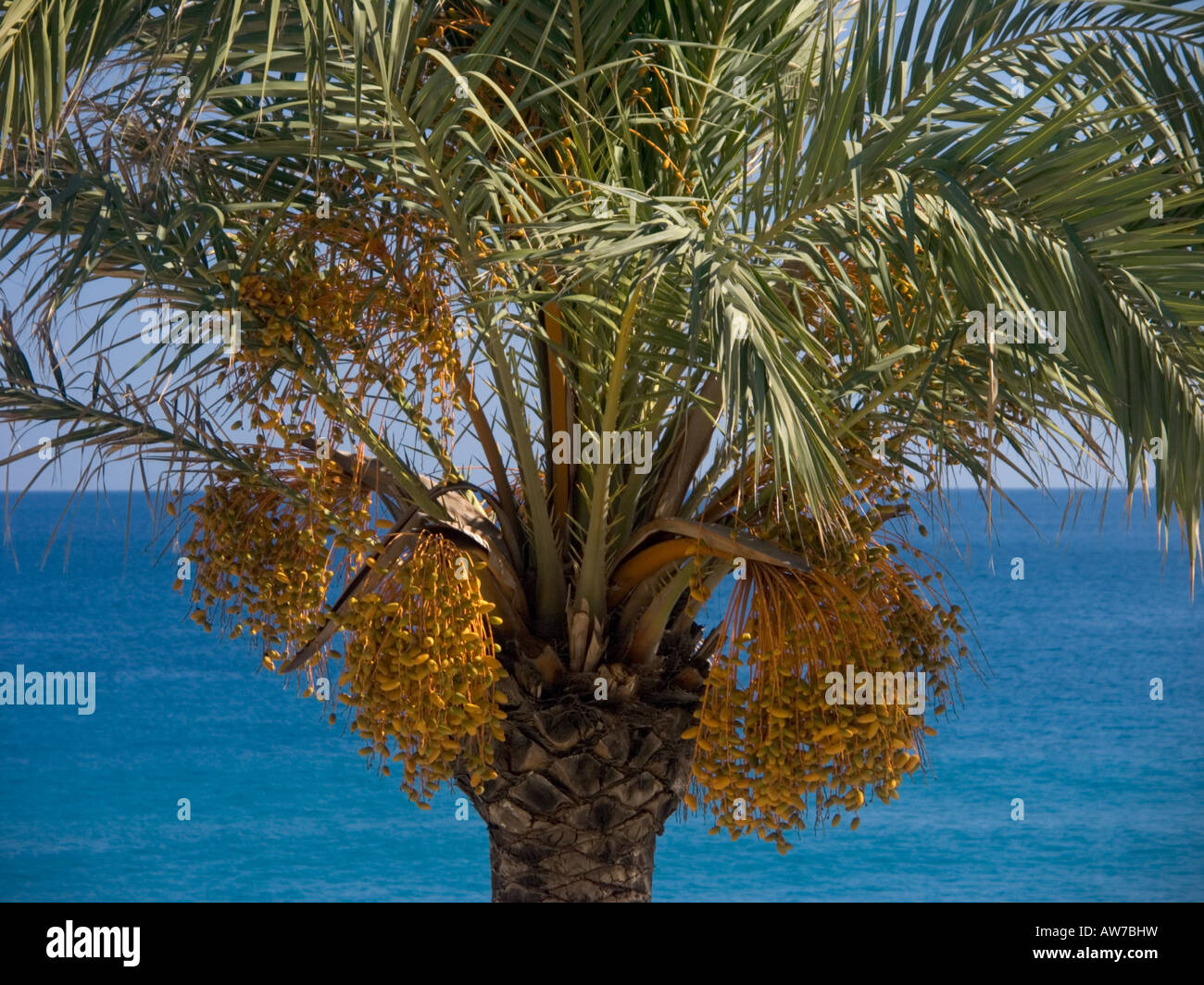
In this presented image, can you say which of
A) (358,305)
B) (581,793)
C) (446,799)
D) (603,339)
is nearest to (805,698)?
(581,793)

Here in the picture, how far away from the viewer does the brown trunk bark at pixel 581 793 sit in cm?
304

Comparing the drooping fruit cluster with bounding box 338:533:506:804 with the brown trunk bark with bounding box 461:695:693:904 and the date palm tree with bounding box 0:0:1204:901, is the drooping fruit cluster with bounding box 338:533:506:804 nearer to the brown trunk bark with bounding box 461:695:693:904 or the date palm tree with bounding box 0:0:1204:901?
the date palm tree with bounding box 0:0:1204:901

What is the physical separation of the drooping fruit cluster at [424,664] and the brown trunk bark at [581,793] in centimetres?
28

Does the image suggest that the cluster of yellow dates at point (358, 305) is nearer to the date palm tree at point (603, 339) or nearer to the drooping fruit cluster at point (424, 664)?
the date palm tree at point (603, 339)

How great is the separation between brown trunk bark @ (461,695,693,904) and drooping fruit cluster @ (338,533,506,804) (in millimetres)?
280

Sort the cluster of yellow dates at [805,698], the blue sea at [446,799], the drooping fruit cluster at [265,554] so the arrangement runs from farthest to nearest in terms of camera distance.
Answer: the blue sea at [446,799] → the drooping fruit cluster at [265,554] → the cluster of yellow dates at [805,698]

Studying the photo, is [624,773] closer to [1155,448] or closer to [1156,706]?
[1155,448]

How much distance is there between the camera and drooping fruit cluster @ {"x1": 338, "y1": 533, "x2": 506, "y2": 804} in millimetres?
2615

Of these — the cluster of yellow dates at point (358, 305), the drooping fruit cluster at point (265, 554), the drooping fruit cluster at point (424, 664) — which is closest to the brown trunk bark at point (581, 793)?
the drooping fruit cluster at point (424, 664)

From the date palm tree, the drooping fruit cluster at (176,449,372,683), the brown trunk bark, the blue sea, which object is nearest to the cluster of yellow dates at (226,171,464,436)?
the date palm tree

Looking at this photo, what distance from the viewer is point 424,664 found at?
8.49ft

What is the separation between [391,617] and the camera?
266cm
